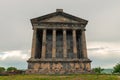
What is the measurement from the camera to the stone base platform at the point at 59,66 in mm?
37869

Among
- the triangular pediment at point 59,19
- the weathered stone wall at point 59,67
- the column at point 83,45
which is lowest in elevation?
the weathered stone wall at point 59,67

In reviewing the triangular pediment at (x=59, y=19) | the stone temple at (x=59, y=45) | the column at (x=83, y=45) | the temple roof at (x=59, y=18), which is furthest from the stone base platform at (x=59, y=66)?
the triangular pediment at (x=59, y=19)

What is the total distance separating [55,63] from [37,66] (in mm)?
3704

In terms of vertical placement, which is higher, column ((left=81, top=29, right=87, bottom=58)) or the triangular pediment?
the triangular pediment

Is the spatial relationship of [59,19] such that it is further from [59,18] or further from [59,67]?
[59,67]

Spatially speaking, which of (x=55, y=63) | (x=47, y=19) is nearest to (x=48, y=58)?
(x=55, y=63)

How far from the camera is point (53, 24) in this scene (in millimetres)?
41781

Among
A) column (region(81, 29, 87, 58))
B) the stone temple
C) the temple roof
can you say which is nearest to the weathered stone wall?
the stone temple

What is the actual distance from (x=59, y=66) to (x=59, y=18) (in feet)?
35.8

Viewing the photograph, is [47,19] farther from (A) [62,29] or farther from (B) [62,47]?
(B) [62,47]

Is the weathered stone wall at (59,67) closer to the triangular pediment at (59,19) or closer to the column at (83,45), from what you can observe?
the column at (83,45)

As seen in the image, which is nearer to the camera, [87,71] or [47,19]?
[87,71]

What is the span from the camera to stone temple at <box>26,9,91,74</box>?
126 ft

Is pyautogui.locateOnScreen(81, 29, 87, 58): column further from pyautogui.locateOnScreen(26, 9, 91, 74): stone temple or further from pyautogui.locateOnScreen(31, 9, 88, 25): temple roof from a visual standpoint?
pyautogui.locateOnScreen(31, 9, 88, 25): temple roof
